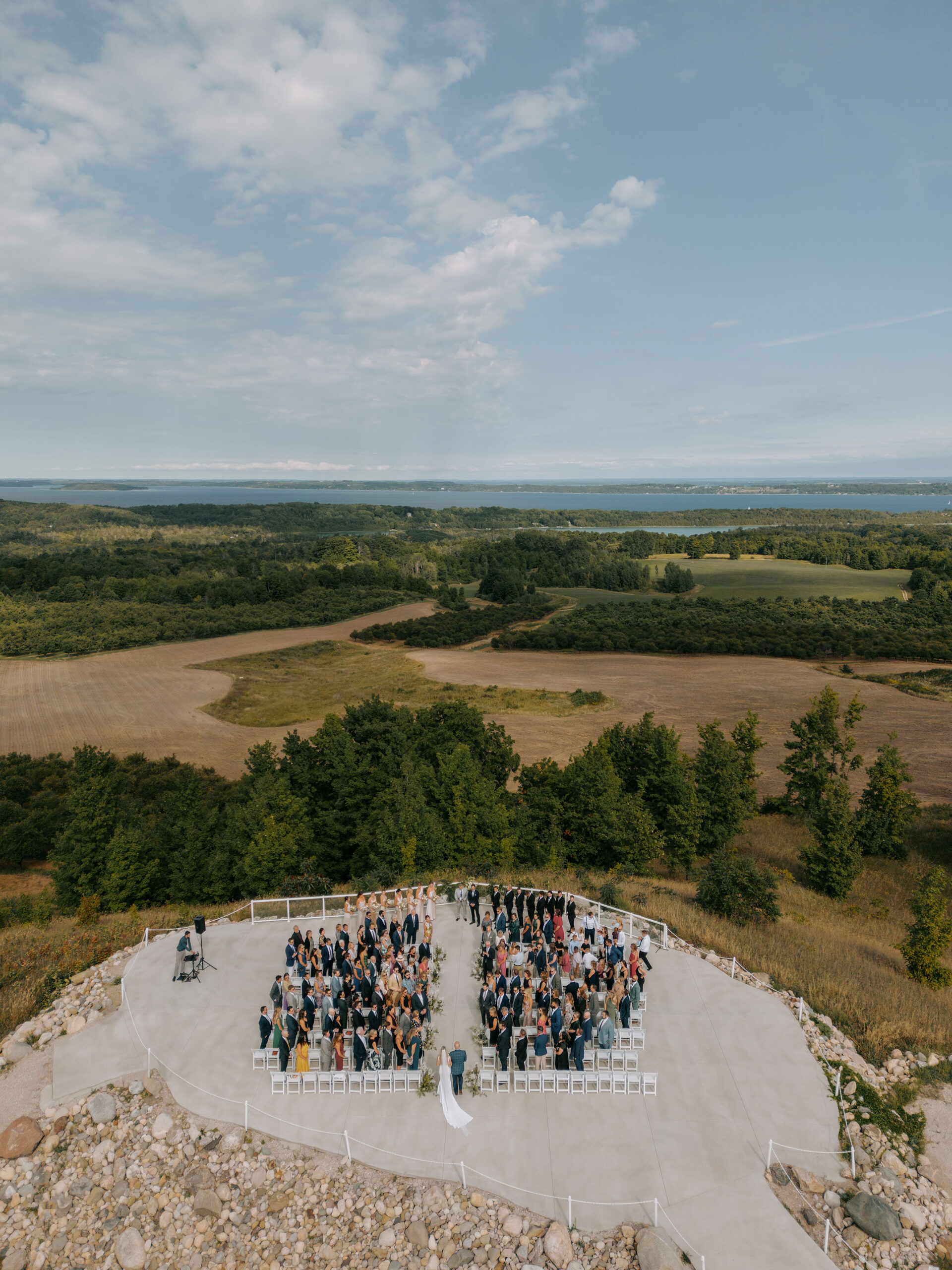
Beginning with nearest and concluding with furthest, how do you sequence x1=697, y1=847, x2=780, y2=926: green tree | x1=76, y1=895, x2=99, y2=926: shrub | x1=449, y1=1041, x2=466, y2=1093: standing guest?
1. x1=449, y1=1041, x2=466, y2=1093: standing guest
2. x1=697, y1=847, x2=780, y2=926: green tree
3. x1=76, y1=895, x2=99, y2=926: shrub

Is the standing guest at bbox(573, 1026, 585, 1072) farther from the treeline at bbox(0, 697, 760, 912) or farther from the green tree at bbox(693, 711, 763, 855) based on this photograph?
the green tree at bbox(693, 711, 763, 855)

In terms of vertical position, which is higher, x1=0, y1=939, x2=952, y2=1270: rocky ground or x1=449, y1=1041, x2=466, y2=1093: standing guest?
x1=449, y1=1041, x2=466, y2=1093: standing guest

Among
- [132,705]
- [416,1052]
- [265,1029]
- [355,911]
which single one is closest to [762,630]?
[132,705]

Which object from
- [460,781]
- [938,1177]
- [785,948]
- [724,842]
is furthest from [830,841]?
[938,1177]

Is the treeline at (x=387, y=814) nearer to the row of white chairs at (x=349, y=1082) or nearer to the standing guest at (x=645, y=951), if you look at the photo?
the standing guest at (x=645, y=951)

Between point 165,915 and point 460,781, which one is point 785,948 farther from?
point 165,915

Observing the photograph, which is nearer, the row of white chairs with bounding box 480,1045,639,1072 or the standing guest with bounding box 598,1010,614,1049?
the row of white chairs with bounding box 480,1045,639,1072

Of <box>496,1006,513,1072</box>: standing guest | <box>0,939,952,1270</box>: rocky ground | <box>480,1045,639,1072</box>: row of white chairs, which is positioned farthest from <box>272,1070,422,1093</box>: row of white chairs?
<box>496,1006,513,1072</box>: standing guest

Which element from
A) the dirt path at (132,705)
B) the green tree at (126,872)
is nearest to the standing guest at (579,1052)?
the green tree at (126,872)
